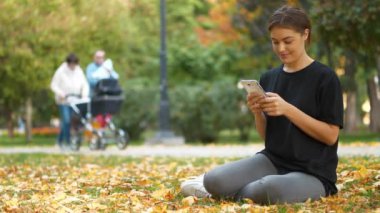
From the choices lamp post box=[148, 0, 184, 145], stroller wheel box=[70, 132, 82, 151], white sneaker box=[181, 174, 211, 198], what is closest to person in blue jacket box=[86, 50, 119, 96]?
stroller wheel box=[70, 132, 82, 151]

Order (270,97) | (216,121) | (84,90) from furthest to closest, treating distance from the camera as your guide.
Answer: (216,121)
(84,90)
(270,97)

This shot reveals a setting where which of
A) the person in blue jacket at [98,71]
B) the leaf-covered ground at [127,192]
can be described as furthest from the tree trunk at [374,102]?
the leaf-covered ground at [127,192]

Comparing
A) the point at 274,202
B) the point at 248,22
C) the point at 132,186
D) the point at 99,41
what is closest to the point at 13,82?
the point at 99,41

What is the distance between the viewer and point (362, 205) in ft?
20.2

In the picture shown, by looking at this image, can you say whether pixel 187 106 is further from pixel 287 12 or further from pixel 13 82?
pixel 287 12

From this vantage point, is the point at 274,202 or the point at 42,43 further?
the point at 42,43

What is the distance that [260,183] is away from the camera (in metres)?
6.36

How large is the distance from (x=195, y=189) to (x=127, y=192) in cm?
78

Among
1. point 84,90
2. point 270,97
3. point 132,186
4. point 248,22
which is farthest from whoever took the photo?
point 248,22

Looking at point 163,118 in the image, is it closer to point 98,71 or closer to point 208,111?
point 208,111

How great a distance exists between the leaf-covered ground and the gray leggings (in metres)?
0.10

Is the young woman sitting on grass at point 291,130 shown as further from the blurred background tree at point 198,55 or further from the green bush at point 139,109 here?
the green bush at point 139,109

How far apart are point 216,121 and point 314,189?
20438mm

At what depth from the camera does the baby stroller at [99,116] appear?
16797 millimetres
